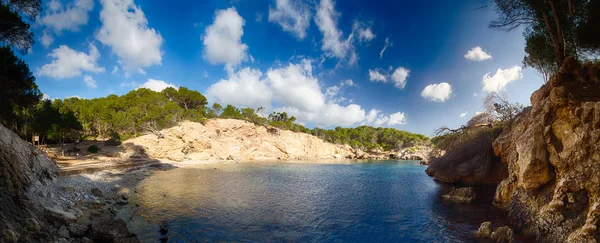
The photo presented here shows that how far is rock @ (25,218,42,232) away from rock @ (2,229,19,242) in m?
A: 1.51

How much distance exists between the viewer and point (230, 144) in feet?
265

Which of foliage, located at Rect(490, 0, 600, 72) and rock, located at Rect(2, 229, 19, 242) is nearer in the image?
rock, located at Rect(2, 229, 19, 242)

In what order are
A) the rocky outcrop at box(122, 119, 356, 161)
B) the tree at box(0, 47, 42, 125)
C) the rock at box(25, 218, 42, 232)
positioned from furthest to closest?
the rocky outcrop at box(122, 119, 356, 161) < the tree at box(0, 47, 42, 125) < the rock at box(25, 218, 42, 232)

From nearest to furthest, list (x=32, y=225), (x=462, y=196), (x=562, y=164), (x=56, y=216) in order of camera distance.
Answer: (x=32, y=225) → (x=56, y=216) → (x=562, y=164) → (x=462, y=196)

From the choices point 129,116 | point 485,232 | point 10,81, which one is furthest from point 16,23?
point 129,116

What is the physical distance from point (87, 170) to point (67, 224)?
24782mm

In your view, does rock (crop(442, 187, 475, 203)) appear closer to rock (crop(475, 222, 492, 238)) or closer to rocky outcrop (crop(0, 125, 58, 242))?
rock (crop(475, 222, 492, 238))

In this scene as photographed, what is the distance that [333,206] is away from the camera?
2106 cm

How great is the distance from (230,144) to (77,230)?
71509mm

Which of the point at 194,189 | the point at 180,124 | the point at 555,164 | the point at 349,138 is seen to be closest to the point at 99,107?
the point at 180,124

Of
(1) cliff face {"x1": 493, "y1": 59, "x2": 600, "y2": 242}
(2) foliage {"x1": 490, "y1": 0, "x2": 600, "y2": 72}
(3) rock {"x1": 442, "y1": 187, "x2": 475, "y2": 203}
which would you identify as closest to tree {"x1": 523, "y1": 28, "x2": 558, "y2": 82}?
(2) foliage {"x1": 490, "y1": 0, "x2": 600, "y2": 72}

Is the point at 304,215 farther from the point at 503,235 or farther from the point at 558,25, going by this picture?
Answer: the point at 558,25

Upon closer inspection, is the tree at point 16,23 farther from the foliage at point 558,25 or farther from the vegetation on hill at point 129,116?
the foliage at point 558,25

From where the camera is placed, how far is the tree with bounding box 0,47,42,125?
56.8ft
